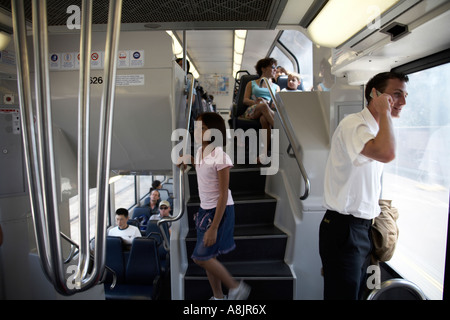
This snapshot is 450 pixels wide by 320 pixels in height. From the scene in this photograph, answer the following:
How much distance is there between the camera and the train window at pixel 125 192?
9.09 m

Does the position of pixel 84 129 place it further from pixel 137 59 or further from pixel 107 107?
pixel 137 59

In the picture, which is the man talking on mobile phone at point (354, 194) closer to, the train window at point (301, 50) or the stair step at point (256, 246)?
the stair step at point (256, 246)

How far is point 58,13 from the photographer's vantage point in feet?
5.56

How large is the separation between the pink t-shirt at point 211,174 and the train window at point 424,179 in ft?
5.60

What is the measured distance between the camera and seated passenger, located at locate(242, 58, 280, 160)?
13.0 feet

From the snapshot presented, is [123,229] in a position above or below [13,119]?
below

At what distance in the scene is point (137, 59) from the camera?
245 cm

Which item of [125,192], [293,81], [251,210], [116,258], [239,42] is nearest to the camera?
[251,210]

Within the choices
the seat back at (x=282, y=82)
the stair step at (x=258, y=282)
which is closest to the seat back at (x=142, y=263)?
the stair step at (x=258, y=282)

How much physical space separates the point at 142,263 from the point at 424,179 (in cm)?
374

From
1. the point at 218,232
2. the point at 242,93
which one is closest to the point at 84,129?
the point at 218,232

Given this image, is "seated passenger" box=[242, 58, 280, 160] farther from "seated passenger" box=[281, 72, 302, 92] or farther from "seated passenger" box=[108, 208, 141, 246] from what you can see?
"seated passenger" box=[108, 208, 141, 246]

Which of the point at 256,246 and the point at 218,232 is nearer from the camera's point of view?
the point at 218,232
